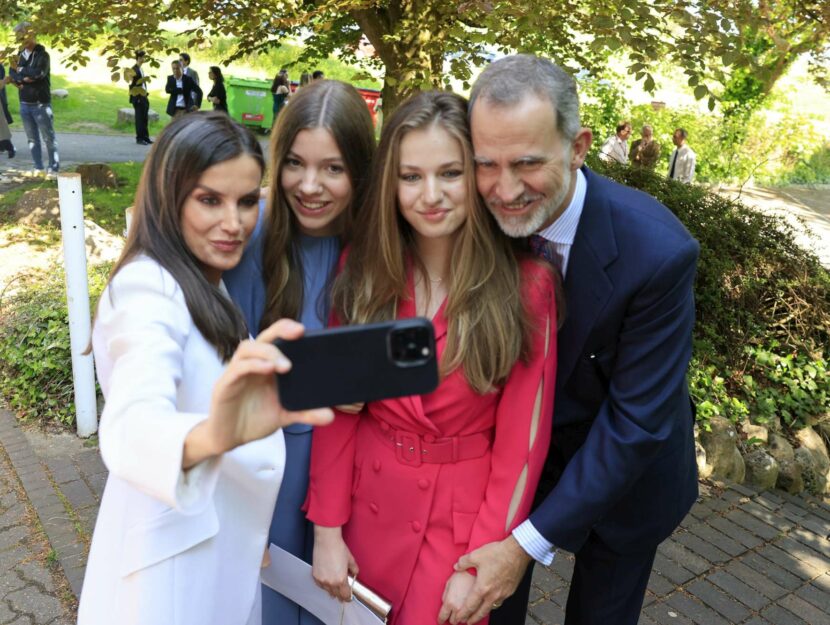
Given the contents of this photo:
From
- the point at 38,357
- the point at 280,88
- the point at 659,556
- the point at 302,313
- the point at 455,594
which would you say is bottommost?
the point at 659,556

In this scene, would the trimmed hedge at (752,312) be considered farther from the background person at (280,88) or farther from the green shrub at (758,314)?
the background person at (280,88)

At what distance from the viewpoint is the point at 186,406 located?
1.67 metres

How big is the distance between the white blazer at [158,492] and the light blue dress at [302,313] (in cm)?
34

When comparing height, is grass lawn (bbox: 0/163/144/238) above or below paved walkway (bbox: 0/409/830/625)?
above

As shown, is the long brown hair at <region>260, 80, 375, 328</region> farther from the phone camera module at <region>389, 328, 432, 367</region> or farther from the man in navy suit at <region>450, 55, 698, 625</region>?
the phone camera module at <region>389, 328, 432, 367</region>

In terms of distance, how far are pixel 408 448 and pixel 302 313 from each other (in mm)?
511

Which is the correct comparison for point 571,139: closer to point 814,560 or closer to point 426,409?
point 426,409

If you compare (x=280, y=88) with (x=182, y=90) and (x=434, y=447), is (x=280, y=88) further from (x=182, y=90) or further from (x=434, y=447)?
(x=434, y=447)

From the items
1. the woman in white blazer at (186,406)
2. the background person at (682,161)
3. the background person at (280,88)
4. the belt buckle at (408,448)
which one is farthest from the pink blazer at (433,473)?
the background person at (280,88)

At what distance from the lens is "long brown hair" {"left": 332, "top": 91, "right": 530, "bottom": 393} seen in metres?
1.95

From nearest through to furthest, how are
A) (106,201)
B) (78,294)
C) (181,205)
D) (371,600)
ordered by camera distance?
(181,205) → (371,600) → (78,294) → (106,201)

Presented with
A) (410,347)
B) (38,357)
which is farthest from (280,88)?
(410,347)

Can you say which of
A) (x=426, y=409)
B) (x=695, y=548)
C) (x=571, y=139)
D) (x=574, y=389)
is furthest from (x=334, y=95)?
(x=695, y=548)

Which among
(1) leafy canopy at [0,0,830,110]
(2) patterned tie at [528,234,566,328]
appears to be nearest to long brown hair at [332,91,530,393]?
(2) patterned tie at [528,234,566,328]
